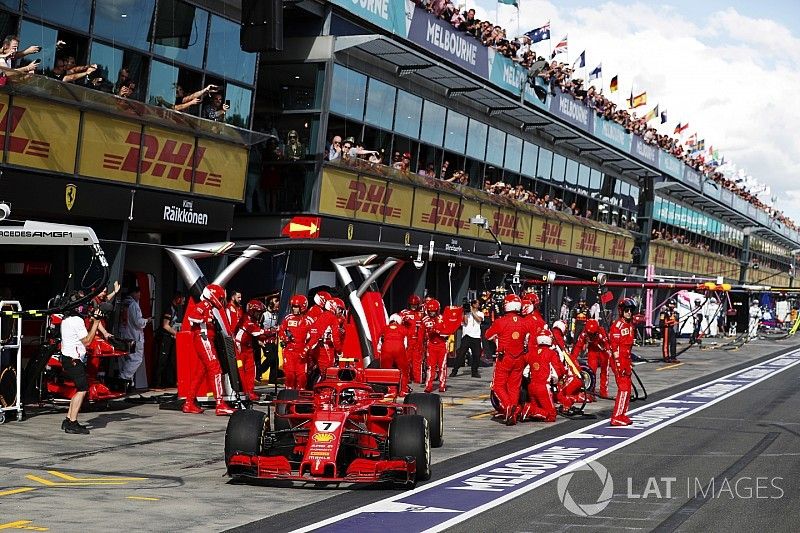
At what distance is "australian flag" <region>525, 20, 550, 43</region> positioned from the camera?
114 feet

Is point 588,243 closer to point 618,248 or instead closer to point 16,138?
point 618,248

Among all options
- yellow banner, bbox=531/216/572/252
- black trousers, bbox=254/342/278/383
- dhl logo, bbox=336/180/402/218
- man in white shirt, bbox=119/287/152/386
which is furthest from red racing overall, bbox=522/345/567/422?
yellow banner, bbox=531/216/572/252

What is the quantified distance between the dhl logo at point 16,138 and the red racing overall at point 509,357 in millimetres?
7613

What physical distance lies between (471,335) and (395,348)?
593 cm

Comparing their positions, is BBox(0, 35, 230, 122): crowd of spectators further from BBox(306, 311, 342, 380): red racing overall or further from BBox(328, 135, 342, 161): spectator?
BBox(306, 311, 342, 380): red racing overall

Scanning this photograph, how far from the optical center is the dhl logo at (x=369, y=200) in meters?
25.5

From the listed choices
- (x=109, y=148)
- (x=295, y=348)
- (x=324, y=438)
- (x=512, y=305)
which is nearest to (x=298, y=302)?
(x=295, y=348)

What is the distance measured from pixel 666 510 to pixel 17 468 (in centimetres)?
651

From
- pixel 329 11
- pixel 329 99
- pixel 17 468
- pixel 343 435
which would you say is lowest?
pixel 17 468

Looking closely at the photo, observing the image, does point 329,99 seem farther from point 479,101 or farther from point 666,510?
point 666,510

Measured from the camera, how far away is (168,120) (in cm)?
1984

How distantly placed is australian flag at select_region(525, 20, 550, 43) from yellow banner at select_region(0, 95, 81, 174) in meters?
20.3

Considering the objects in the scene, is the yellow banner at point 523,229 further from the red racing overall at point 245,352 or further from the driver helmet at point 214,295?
the driver helmet at point 214,295

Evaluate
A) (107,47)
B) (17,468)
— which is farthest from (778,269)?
(17,468)
